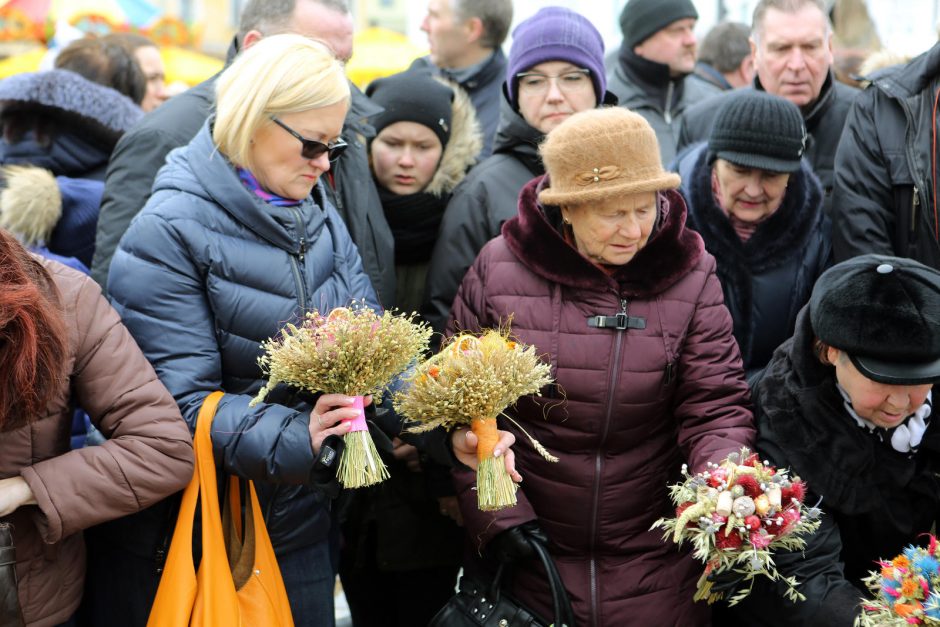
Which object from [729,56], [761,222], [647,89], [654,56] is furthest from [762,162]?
[729,56]

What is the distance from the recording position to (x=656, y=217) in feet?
11.5

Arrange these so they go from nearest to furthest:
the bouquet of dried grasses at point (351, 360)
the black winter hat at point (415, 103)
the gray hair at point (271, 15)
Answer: the bouquet of dried grasses at point (351, 360)
the gray hair at point (271, 15)
the black winter hat at point (415, 103)

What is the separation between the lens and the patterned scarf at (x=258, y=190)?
10.9 ft

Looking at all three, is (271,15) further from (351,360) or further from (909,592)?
(909,592)

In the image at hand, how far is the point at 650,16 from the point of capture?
603 cm

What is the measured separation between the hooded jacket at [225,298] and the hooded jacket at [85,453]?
115 mm

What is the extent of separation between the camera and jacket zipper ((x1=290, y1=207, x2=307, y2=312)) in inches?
129

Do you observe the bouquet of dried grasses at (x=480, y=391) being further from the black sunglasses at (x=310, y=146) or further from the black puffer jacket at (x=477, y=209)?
the black puffer jacket at (x=477, y=209)

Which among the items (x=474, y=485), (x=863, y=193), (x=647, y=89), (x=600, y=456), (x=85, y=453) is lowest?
(x=474, y=485)

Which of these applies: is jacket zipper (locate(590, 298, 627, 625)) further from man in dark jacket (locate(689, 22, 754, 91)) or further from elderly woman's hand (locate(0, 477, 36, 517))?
man in dark jacket (locate(689, 22, 754, 91))

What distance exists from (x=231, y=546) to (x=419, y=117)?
2.03 meters

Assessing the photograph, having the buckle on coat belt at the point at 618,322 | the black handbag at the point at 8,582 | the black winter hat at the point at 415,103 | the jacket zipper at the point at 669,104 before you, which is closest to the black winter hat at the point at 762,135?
the buckle on coat belt at the point at 618,322

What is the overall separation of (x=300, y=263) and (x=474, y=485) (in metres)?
0.85

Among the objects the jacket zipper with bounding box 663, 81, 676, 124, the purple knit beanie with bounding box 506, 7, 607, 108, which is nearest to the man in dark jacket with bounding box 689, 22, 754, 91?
the jacket zipper with bounding box 663, 81, 676, 124
